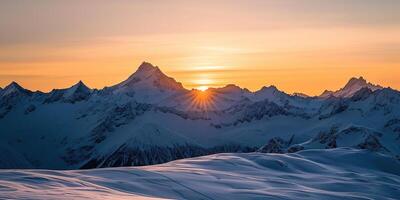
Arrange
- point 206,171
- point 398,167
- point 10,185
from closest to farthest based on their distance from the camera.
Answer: point 10,185
point 206,171
point 398,167

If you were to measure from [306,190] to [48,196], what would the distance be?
93.9ft

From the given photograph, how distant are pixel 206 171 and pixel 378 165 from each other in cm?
4244

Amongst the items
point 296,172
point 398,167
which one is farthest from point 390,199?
point 398,167

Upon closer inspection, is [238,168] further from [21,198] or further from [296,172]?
[21,198]

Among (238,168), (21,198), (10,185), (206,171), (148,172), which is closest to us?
(21,198)

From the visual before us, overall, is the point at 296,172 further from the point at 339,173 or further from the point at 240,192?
Result: the point at 240,192

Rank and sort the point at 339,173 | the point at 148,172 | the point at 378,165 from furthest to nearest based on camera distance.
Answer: the point at 378,165 → the point at 339,173 → the point at 148,172

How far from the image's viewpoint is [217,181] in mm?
51500

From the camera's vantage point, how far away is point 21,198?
29953mm

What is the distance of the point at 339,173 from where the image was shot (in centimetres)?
7212

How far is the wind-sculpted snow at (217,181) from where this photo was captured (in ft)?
122

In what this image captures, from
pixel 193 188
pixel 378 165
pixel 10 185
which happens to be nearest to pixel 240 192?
pixel 193 188

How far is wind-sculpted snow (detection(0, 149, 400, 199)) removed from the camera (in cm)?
3734

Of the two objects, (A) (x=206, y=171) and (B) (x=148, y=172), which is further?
(A) (x=206, y=171)
